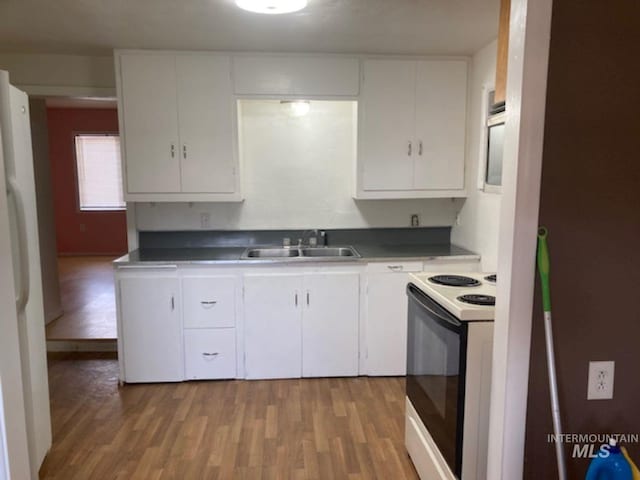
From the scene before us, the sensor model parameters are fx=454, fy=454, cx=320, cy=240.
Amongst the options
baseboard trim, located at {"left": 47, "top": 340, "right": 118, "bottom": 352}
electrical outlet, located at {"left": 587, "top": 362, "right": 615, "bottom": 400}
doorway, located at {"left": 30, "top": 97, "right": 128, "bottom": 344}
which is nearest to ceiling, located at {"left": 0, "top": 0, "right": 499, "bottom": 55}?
electrical outlet, located at {"left": 587, "top": 362, "right": 615, "bottom": 400}

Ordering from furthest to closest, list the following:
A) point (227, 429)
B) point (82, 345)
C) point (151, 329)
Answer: point (82, 345)
point (151, 329)
point (227, 429)

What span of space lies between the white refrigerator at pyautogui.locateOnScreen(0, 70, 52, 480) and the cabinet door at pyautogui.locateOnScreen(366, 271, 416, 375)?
205 cm

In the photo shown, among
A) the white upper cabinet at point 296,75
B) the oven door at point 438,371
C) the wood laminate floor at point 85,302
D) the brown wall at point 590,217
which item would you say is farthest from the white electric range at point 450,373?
the wood laminate floor at point 85,302

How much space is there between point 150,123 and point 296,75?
43.9 inches

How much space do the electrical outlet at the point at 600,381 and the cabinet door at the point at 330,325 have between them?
6.41 ft

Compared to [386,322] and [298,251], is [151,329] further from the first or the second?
[386,322]

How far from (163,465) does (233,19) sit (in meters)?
2.46

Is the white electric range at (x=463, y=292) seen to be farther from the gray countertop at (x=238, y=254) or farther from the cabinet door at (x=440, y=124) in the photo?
the cabinet door at (x=440, y=124)

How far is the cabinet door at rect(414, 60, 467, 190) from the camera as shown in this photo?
3.41 meters

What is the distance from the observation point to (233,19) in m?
2.60

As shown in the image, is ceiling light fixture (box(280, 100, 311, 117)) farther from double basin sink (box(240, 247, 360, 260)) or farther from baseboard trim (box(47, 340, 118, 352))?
baseboard trim (box(47, 340, 118, 352))

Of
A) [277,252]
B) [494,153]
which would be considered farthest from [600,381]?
[277,252]

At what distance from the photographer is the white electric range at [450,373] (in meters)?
1.70

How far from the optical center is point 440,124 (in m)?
3.46
